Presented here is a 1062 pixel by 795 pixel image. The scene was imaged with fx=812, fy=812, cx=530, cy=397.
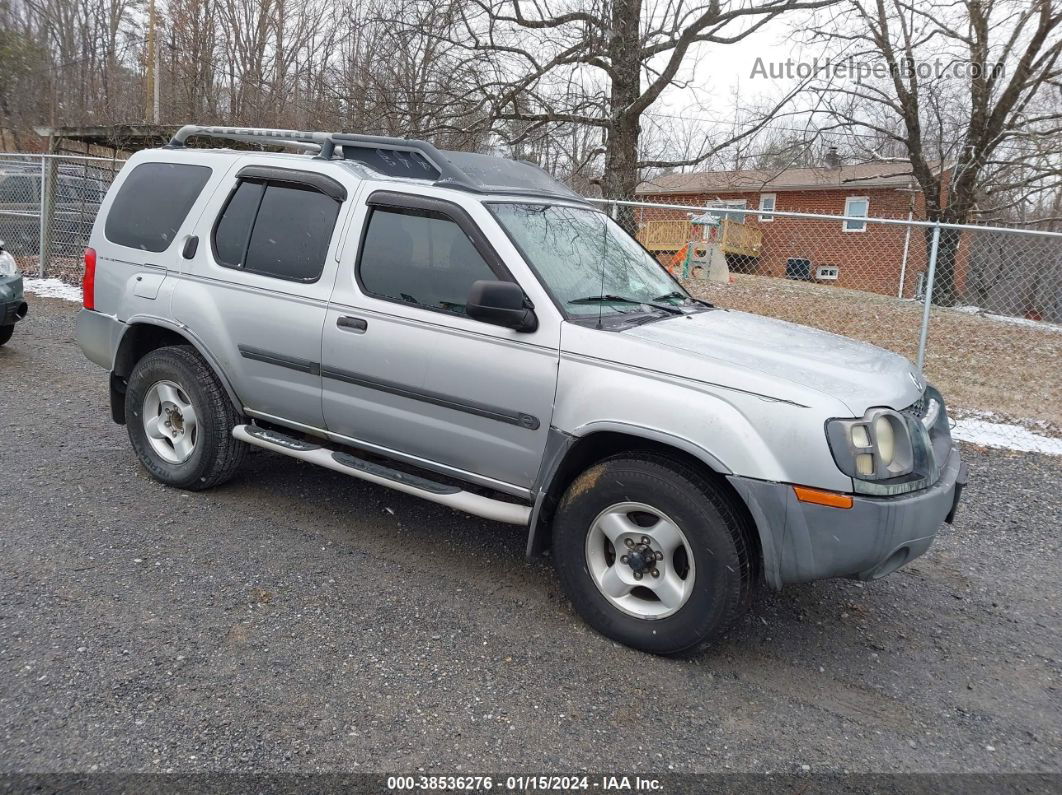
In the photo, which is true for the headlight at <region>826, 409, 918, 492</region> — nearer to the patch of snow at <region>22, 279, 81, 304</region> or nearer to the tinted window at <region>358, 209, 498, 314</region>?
the tinted window at <region>358, 209, 498, 314</region>

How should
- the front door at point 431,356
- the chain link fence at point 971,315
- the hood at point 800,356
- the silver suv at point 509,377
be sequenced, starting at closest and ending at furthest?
the silver suv at point 509,377 → the hood at point 800,356 → the front door at point 431,356 → the chain link fence at point 971,315

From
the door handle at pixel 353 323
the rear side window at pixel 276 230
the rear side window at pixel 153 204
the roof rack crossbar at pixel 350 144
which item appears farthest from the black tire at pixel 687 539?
the rear side window at pixel 153 204

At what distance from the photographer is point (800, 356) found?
139 inches

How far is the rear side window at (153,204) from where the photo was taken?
15.7 ft

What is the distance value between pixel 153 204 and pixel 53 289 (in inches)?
348

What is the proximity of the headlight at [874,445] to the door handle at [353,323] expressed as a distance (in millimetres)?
2227

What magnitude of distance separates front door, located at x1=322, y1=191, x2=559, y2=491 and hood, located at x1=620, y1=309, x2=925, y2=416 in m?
0.58

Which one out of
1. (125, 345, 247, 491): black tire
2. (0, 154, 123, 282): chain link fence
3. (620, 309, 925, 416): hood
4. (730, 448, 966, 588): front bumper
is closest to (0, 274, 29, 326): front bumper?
(125, 345, 247, 491): black tire

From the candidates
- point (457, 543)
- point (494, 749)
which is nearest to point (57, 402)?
point (457, 543)

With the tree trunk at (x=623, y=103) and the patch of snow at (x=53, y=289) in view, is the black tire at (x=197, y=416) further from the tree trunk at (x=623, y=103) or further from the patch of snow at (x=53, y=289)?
the tree trunk at (x=623, y=103)

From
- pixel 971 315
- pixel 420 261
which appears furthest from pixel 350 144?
pixel 971 315

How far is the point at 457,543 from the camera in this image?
4441 millimetres

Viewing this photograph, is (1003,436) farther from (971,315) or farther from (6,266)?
(6,266)

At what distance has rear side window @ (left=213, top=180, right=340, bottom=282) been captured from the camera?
14.1 ft
